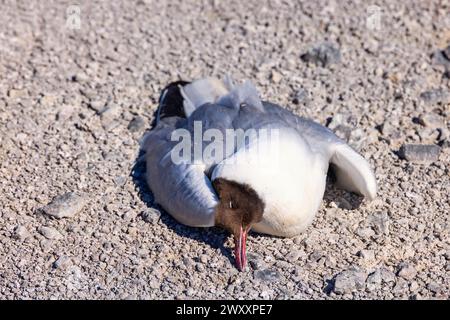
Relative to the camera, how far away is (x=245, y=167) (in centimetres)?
498

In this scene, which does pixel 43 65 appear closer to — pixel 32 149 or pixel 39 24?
pixel 39 24

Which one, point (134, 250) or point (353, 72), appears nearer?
point (134, 250)

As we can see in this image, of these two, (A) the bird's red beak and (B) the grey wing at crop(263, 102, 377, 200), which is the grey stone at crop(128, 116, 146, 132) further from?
(A) the bird's red beak

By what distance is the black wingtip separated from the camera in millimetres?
5938

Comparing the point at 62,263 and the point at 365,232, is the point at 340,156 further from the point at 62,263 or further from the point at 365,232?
the point at 62,263

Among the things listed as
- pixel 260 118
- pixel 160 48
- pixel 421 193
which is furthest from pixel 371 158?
pixel 160 48

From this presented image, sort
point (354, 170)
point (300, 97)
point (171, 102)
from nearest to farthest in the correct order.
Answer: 1. point (354, 170)
2. point (171, 102)
3. point (300, 97)

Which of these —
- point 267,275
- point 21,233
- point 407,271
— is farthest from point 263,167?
point 21,233

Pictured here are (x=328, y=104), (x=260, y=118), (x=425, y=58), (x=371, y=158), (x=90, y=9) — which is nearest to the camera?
(x=260, y=118)

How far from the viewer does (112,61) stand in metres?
6.62

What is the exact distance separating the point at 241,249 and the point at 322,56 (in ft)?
6.85

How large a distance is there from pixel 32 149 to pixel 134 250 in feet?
3.72

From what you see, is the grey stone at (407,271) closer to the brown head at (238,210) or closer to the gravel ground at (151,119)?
the gravel ground at (151,119)

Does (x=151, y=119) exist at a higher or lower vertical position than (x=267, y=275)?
higher
